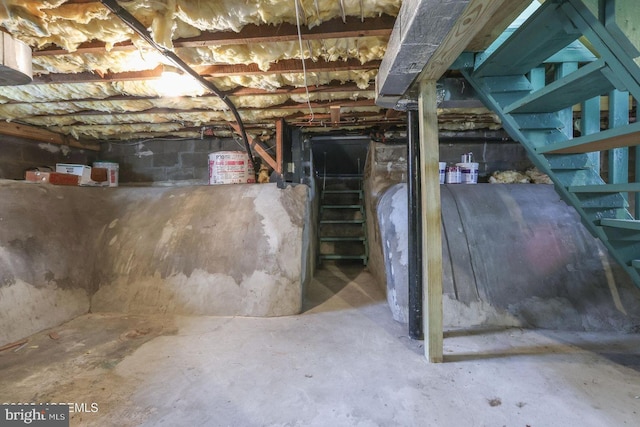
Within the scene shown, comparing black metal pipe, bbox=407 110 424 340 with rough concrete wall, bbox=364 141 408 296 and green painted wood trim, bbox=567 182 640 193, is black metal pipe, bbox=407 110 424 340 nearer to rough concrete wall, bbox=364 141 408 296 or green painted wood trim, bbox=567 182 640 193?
green painted wood trim, bbox=567 182 640 193

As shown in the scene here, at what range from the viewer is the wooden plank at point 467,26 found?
1091 millimetres

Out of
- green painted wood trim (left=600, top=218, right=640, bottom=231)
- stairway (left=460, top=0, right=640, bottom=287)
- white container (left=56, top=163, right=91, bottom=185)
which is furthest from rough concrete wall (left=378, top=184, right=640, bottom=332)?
white container (left=56, top=163, right=91, bottom=185)

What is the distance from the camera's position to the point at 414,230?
199 centimetres

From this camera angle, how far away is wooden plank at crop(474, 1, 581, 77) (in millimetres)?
1196

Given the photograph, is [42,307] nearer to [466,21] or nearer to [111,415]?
[111,415]

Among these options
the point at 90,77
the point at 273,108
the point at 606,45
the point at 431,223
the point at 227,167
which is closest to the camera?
the point at 606,45

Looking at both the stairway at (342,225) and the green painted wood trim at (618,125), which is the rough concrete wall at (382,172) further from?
the green painted wood trim at (618,125)

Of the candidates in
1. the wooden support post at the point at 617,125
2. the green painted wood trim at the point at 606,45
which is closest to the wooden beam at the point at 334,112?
the green painted wood trim at the point at 606,45

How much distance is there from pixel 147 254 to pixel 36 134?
2232 mm

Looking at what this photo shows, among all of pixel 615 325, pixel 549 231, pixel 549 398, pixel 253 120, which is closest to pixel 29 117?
pixel 253 120

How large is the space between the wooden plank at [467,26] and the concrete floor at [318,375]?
1.74 metres

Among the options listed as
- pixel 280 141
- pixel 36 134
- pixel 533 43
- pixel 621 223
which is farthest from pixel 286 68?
pixel 36 134

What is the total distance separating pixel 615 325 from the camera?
2113 mm

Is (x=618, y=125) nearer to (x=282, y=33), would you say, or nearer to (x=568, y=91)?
(x=568, y=91)
